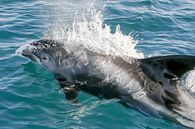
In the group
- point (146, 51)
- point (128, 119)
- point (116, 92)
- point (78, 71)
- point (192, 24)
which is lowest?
point (128, 119)

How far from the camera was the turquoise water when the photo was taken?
10016 millimetres

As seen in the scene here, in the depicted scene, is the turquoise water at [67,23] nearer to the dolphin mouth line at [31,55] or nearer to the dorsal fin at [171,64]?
the dolphin mouth line at [31,55]

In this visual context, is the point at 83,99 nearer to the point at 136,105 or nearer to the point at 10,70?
the point at 136,105

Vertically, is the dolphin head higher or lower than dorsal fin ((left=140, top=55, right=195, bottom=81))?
higher

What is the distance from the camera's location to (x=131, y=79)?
10211 mm

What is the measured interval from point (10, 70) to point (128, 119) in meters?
3.75

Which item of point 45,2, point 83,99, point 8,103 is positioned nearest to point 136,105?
point 83,99

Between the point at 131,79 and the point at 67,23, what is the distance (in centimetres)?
509

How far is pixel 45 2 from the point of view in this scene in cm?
1780

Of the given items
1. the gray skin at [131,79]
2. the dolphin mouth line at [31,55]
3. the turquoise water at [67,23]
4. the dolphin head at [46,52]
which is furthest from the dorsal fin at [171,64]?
the dolphin mouth line at [31,55]

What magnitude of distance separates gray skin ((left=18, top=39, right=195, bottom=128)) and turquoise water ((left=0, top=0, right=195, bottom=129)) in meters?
0.21

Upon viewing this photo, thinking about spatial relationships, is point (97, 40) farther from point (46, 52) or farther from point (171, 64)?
point (171, 64)

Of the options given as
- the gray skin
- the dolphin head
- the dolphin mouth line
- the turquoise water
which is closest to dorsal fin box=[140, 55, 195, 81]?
the gray skin

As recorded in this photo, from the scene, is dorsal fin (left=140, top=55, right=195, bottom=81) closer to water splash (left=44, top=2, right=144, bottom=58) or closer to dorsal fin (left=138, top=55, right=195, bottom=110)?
dorsal fin (left=138, top=55, right=195, bottom=110)
